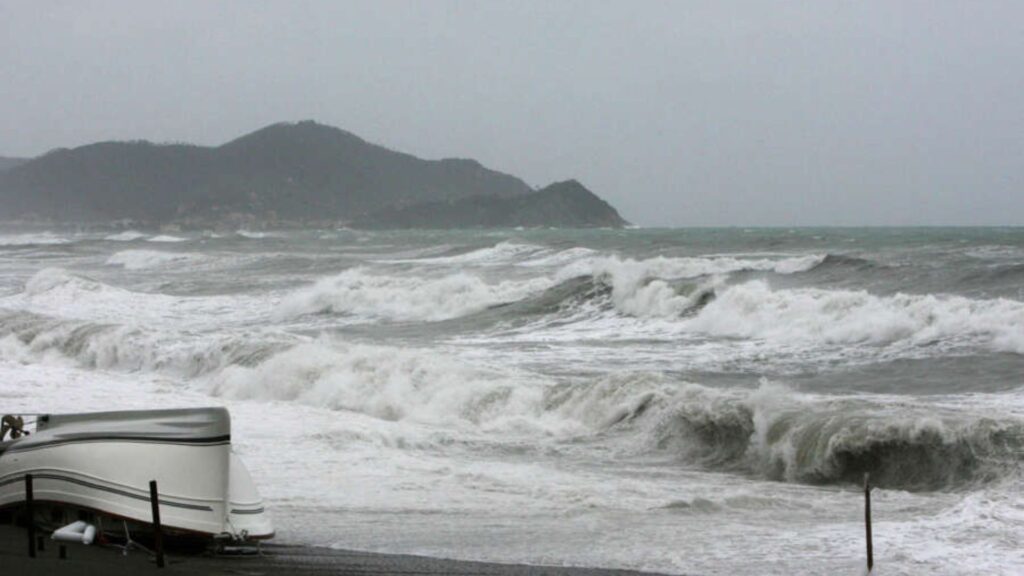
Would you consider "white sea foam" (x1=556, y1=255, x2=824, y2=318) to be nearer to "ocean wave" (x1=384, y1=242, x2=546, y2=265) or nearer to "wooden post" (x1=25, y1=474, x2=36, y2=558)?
"ocean wave" (x1=384, y1=242, x2=546, y2=265)

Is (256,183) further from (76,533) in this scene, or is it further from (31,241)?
(76,533)

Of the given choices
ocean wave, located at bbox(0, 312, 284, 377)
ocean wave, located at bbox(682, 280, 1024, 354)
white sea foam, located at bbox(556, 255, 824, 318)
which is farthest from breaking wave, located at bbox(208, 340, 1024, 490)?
white sea foam, located at bbox(556, 255, 824, 318)

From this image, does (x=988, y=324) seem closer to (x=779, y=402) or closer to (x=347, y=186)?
(x=779, y=402)

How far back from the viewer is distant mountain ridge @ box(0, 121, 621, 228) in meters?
149

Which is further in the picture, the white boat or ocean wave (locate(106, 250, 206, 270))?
ocean wave (locate(106, 250, 206, 270))

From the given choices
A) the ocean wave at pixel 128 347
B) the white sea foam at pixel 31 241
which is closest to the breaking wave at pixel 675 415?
the ocean wave at pixel 128 347

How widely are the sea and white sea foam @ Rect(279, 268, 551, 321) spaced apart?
17cm

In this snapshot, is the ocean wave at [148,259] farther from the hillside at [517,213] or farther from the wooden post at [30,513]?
the hillside at [517,213]

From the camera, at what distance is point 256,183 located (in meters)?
166

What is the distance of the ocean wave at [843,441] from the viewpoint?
35.3 feet

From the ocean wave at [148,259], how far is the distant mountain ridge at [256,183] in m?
81.0

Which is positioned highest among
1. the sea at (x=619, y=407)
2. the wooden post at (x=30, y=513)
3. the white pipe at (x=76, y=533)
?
the wooden post at (x=30, y=513)

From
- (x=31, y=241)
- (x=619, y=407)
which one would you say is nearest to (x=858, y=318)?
(x=619, y=407)

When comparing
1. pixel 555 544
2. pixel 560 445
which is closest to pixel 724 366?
pixel 560 445
